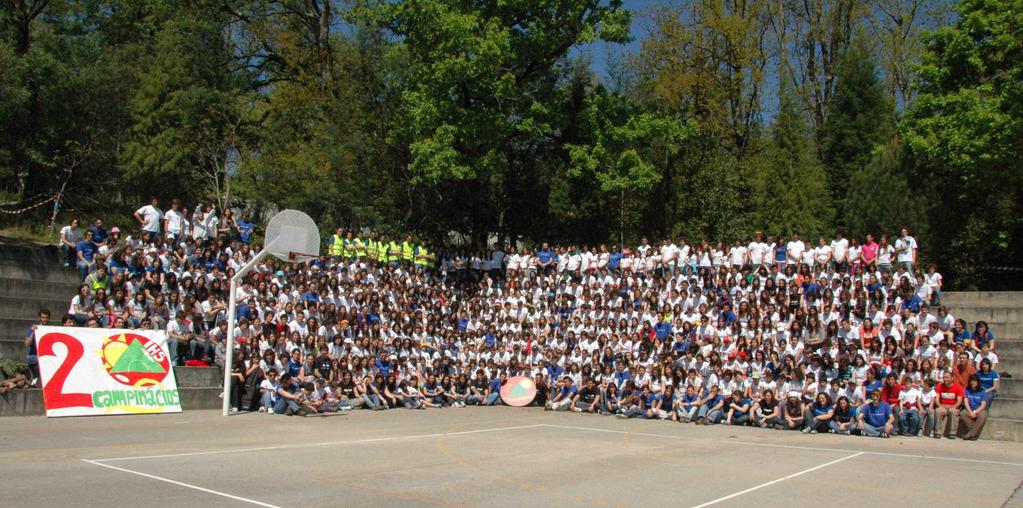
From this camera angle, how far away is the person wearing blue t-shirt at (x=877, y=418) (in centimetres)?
1797

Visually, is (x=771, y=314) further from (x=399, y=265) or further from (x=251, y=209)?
(x=251, y=209)

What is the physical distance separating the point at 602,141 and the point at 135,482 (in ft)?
82.7

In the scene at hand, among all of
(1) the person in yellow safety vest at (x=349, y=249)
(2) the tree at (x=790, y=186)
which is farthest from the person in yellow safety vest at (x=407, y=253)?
(2) the tree at (x=790, y=186)

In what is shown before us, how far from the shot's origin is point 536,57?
31594 millimetres

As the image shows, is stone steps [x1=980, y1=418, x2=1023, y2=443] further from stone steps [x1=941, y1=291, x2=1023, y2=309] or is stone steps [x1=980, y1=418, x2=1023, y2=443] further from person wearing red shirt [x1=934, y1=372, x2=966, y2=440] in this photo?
stone steps [x1=941, y1=291, x2=1023, y2=309]

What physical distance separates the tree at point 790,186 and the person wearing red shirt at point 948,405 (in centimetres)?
1821

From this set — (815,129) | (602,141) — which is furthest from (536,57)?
(815,129)

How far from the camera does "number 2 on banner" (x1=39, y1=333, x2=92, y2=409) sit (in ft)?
54.0

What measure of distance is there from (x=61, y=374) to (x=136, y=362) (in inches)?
62.7

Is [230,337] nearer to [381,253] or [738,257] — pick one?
[381,253]

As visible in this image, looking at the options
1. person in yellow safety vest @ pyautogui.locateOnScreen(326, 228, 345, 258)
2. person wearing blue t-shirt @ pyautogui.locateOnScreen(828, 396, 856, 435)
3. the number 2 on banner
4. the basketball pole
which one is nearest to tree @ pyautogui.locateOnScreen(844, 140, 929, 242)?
person wearing blue t-shirt @ pyautogui.locateOnScreen(828, 396, 856, 435)

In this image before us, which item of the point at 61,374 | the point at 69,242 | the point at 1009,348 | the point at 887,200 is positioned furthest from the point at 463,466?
the point at 887,200

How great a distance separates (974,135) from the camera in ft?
94.9

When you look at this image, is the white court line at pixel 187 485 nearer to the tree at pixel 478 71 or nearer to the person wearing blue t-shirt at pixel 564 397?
the person wearing blue t-shirt at pixel 564 397
